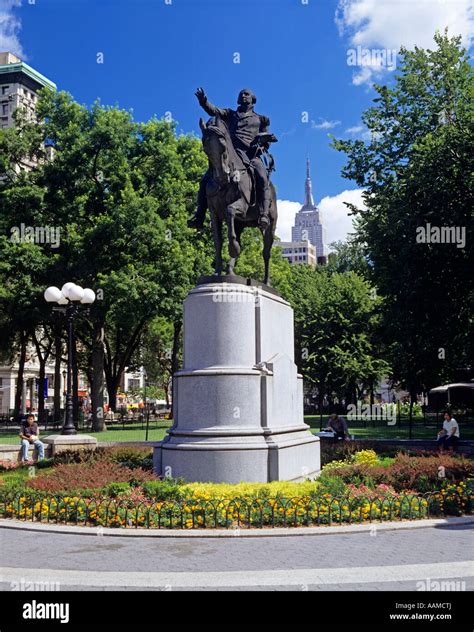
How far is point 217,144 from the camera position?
616 inches

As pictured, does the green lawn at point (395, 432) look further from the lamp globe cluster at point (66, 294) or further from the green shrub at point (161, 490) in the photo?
the green shrub at point (161, 490)

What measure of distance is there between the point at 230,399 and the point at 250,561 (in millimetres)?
6132

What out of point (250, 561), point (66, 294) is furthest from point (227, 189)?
point (250, 561)

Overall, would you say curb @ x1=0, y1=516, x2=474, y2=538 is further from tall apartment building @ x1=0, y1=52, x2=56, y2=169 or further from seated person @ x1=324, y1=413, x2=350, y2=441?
tall apartment building @ x1=0, y1=52, x2=56, y2=169

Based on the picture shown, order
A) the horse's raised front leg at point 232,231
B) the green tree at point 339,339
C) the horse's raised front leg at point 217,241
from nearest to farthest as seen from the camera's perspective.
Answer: the horse's raised front leg at point 232,231 → the horse's raised front leg at point 217,241 → the green tree at point 339,339

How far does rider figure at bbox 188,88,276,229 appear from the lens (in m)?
17.4

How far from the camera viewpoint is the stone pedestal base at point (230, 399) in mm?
14781

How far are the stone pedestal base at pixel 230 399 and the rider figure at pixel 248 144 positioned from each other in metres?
2.18

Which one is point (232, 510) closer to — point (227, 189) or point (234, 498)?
point (234, 498)

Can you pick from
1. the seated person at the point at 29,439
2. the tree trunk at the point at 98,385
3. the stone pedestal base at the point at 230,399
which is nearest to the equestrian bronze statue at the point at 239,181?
the stone pedestal base at the point at 230,399

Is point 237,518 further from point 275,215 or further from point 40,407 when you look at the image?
point 40,407

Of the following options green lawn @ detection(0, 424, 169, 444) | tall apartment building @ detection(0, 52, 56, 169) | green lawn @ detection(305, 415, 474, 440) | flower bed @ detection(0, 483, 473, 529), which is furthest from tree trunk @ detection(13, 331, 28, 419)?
tall apartment building @ detection(0, 52, 56, 169)

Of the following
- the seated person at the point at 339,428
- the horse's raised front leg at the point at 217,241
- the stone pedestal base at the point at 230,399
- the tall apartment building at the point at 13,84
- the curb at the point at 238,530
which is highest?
the tall apartment building at the point at 13,84
